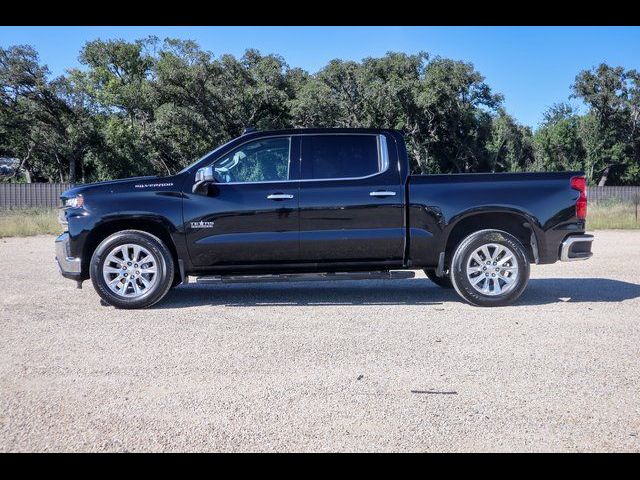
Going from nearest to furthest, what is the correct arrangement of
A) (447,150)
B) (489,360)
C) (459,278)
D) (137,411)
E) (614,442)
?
1. (614,442)
2. (137,411)
3. (489,360)
4. (459,278)
5. (447,150)

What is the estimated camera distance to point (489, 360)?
489cm

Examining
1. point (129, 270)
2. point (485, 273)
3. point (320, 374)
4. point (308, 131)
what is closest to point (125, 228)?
point (129, 270)

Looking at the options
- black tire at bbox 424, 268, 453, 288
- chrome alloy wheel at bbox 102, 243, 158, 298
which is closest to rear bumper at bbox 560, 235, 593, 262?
black tire at bbox 424, 268, 453, 288

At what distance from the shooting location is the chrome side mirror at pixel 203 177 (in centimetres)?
700

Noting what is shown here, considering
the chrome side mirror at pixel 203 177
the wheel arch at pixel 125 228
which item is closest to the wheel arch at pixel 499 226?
the chrome side mirror at pixel 203 177

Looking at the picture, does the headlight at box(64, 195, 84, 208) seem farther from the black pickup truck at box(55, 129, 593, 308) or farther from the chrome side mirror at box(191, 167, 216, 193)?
the chrome side mirror at box(191, 167, 216, 193)

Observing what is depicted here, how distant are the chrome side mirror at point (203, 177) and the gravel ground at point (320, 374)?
1366 millimetres

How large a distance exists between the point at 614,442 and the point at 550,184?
4390mm

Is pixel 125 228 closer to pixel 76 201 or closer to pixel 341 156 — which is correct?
pixel 76 201

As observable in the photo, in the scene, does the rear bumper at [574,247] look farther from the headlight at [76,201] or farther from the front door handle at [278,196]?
the headlight at [76,201]

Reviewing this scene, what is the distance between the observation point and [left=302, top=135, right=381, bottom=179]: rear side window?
7.27 metres
